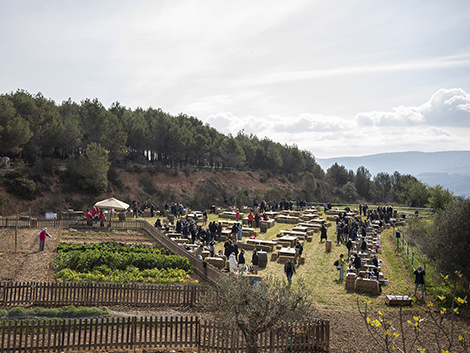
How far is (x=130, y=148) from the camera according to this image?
173 feet

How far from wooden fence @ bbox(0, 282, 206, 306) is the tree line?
91.6 feet

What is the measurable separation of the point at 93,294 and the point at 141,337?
391 cm

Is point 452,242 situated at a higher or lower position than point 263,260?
higher

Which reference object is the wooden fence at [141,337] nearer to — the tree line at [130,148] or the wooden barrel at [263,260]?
the wooden barrel at [263,260]

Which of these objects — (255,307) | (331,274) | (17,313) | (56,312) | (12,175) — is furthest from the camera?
(12,175)

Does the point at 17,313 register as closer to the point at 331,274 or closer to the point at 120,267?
the point at 120,267

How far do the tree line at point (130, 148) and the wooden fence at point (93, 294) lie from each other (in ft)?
91.6

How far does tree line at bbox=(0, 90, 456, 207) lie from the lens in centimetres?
3766

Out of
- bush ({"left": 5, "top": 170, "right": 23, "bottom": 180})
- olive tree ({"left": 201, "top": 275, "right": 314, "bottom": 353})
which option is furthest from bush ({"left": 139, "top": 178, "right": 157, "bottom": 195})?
olive tree ({"left": 201, "top": 275, "right": 314, "bottom": 353})

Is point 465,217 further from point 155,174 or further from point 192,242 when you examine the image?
point 155,174

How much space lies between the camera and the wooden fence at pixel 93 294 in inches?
414

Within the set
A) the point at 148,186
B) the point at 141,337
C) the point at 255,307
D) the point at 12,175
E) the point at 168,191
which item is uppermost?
the point at 12,175

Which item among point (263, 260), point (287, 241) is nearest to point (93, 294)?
point (263, 260)

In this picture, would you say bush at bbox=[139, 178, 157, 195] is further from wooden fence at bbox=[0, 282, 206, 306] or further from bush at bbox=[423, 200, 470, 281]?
bush at bbox=[423, 200, 470, 281]
